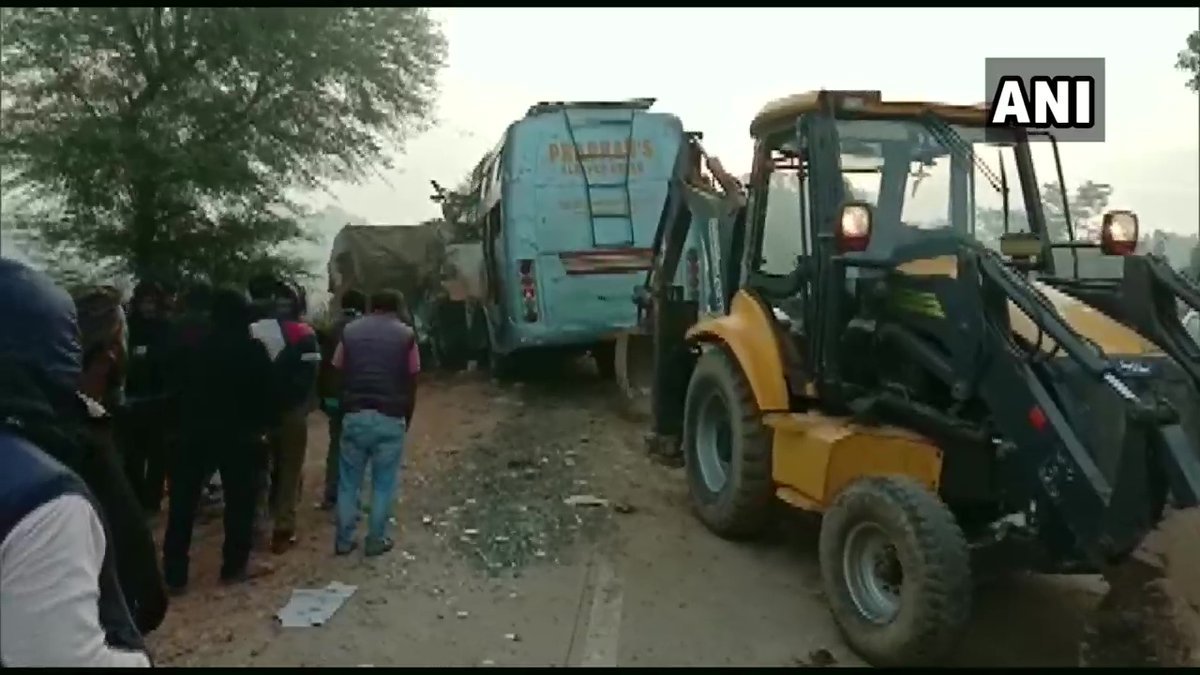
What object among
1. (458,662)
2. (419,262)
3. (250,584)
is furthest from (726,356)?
(419,262)

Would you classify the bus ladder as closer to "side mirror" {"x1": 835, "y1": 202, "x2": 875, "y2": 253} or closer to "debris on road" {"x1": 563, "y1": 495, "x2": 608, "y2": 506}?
"debris on road" {"x1": 563, "y1": 495, "x2": 608, "y2": 506}

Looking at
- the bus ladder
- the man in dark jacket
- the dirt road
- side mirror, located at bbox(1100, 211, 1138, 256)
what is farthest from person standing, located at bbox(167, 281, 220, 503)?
the bus ladder

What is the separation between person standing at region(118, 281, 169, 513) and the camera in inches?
275

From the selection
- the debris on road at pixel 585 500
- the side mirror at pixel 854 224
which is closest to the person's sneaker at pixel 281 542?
the debris on road at pixel 585 500

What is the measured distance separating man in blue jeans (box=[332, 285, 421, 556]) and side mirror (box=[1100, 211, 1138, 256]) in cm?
373

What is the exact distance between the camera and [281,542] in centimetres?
669

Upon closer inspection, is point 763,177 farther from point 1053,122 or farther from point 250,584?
point 250,584

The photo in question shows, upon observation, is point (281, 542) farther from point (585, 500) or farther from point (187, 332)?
point (585, 500)

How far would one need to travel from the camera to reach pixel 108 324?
572 centimetres

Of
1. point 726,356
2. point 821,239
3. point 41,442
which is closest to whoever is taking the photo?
point 41,442

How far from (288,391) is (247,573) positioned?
3.33 ft

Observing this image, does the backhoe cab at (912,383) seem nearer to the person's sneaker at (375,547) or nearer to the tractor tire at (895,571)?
A: the tractor tire at (895,571)

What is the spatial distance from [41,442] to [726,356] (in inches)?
193

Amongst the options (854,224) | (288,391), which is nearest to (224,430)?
(288,391)
